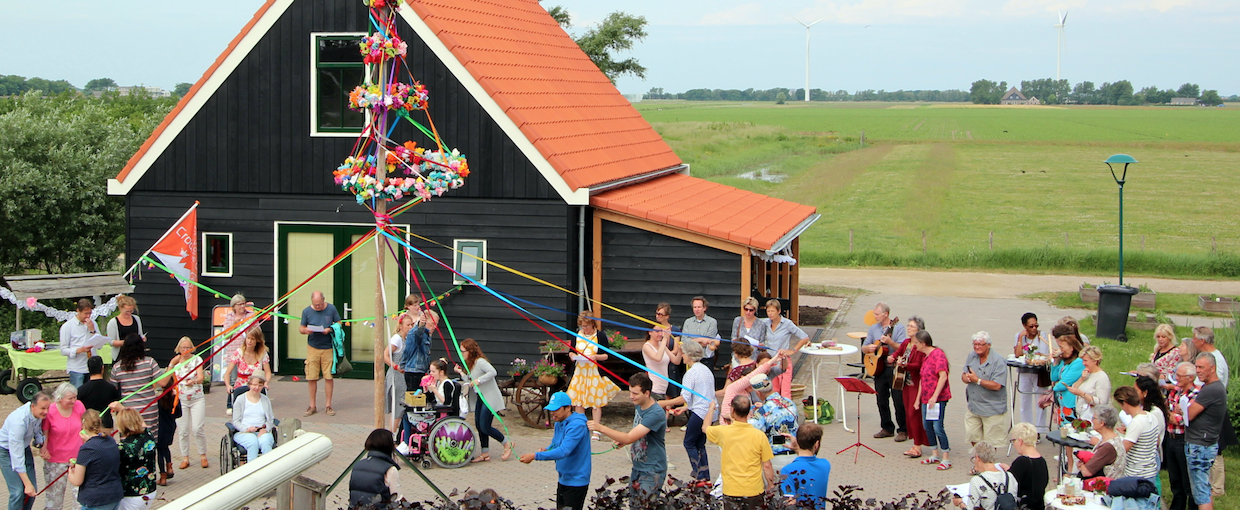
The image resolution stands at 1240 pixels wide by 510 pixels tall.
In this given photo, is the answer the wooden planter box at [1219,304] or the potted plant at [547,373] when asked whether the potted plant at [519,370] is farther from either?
the wooden planter box at [1219,304]

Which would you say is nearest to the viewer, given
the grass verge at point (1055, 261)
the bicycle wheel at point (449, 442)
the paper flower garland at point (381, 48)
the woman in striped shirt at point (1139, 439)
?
the woman in striped shirt at point (1139, 439)

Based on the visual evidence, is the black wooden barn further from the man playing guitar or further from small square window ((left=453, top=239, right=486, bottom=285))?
the man playing guitar

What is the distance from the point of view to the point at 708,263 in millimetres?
14453

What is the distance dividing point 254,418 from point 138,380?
1223 mm

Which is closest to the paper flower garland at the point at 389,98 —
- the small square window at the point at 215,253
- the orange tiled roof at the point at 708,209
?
the orange tiled roof at the point at 708,209

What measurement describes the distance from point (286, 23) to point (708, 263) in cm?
672

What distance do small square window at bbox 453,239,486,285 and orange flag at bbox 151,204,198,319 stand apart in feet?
12.2

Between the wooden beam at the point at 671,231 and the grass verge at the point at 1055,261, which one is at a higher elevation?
the wooden beam at the point at 671,231

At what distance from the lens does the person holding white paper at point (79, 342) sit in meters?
12.0

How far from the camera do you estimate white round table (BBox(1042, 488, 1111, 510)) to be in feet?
25.8

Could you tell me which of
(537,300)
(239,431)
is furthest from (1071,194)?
(239,431)

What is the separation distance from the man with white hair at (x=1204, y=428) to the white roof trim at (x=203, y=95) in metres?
12.0

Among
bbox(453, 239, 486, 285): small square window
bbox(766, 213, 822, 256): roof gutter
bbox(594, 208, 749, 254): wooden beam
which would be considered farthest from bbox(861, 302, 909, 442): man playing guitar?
bbox(453, 239, 486, 285): small square window

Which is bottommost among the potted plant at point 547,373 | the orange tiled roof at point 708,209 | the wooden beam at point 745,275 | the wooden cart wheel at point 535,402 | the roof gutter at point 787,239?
the wooden cart wheel at point 535,402
